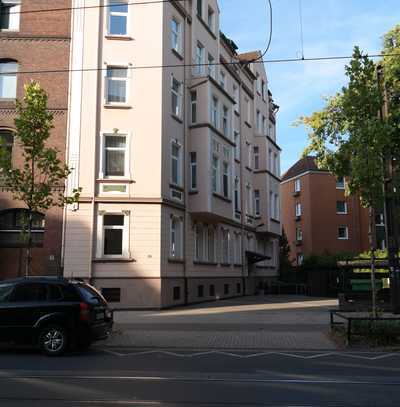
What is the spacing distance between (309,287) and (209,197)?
1308 centimetres

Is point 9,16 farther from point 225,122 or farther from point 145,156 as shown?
point 225,122

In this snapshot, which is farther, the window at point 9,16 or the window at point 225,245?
the window at point 225,245

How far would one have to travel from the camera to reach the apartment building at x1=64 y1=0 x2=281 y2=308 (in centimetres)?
2203

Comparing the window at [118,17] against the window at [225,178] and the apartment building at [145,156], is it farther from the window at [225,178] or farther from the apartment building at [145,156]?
the window at [225,178]

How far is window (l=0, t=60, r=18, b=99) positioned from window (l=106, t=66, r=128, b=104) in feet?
13.8

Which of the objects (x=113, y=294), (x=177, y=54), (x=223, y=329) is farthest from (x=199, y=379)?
(x=177, y=54)

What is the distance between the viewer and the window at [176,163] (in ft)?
81.5

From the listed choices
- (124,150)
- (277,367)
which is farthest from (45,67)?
(277,367)

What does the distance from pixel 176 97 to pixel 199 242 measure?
25.0ft

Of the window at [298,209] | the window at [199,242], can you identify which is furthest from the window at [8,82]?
the window at [298,209]

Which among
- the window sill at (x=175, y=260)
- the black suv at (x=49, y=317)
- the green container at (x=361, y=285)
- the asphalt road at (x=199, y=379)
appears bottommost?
the asphalt road at (x=199, y=379)

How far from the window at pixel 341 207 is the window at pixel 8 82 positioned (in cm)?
3815

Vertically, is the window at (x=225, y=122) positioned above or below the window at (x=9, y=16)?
below

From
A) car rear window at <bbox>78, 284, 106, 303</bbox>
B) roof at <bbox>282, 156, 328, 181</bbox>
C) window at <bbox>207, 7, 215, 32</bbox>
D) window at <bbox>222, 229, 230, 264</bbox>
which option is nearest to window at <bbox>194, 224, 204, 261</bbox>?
window at <bbox>222, 229, 230, 264</bbox>
